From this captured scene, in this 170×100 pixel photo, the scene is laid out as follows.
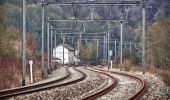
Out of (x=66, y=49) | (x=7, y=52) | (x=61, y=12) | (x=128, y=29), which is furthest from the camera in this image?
(x=61, y=12)

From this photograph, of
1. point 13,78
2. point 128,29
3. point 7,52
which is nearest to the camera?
point 13,78

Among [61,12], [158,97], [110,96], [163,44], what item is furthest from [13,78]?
[61,12]

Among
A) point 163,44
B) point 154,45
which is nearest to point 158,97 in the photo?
point 163,44

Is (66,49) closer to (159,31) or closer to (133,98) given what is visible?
(159,31)

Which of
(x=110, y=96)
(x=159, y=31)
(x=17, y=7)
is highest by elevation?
(x=17, y=7)

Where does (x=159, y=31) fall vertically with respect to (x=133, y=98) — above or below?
above

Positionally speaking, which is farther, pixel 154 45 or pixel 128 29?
pixel 128 29

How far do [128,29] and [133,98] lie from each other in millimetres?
112293

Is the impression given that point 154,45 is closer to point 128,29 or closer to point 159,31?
point 159,31

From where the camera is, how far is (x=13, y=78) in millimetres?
25797

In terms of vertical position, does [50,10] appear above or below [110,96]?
above

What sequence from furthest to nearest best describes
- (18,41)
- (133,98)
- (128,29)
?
1. (128,29)
2. (18,41)
3. (133,98)

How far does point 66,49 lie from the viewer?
116m

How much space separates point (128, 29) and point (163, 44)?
3159 inches
